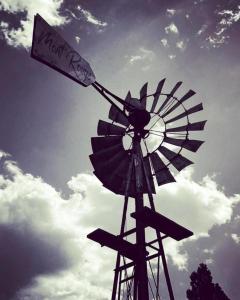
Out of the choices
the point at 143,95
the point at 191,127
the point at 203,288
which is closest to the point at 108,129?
the point at 143,95

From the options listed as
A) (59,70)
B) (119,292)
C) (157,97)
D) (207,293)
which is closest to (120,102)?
(157,97)

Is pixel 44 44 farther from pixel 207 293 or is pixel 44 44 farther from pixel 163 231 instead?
pixel 207 293

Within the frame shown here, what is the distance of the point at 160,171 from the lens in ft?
29.7

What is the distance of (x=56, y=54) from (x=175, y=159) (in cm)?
500

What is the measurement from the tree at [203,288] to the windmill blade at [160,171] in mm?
18996

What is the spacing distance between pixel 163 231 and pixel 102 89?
4.03 meters

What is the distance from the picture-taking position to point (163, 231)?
670 centimetres

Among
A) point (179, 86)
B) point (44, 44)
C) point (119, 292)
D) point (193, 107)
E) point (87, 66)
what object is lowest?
point (119, 292)

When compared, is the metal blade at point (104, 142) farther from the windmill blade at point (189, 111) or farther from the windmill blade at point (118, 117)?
the windmill blade at point (189, 111)

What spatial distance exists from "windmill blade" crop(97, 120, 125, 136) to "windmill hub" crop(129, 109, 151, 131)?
1.55ft

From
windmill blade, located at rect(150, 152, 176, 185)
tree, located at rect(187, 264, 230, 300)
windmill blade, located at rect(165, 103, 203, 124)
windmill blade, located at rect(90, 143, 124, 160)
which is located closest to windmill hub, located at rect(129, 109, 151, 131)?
windmill blade, located at rect(90, 143, 124, 160)

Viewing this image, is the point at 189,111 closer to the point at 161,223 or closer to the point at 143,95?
the point at 143,95

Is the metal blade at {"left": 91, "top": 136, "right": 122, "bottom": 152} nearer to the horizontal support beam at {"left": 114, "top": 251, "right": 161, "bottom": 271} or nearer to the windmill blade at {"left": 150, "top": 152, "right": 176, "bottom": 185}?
the windmill blade at {"left": 150, "top": 152, "right": 176, "bottom": 185}

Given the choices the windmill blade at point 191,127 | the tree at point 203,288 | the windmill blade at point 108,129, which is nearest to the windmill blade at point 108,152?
the windmill blade at point 108,129
